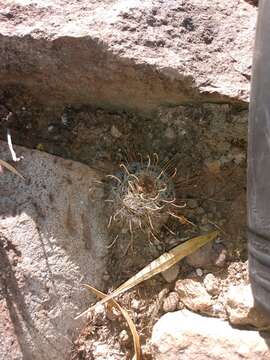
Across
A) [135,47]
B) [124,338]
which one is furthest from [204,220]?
[135,47]

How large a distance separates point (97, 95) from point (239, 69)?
39cm

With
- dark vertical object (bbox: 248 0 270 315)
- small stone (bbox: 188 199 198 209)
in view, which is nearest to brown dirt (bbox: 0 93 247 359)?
small stone (bbox: 188 199 198 209)

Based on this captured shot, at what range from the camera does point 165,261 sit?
5.61 feet

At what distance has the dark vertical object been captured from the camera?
145 cm

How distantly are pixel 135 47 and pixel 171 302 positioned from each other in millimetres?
656

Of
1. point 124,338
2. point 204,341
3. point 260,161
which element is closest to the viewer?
point 260,161

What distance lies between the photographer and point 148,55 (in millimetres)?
Result: 1670

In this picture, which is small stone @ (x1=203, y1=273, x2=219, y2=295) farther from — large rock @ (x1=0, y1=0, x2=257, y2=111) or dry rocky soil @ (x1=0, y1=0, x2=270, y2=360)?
large rock @ (x1=0, y1=0, x2=257, y2=111)

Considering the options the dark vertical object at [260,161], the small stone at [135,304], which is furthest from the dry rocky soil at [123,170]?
the dark vertical object at [260,161]

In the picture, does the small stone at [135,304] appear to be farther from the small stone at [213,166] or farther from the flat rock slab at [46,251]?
the small stone at [213,166]

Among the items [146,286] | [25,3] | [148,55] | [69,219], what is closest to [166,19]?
[148,55]

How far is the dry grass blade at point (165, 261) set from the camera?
1707 mm

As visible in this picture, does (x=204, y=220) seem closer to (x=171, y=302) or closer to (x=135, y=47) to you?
(x=171, y=302)

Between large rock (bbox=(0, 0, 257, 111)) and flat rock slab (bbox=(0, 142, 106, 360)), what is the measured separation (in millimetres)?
241
